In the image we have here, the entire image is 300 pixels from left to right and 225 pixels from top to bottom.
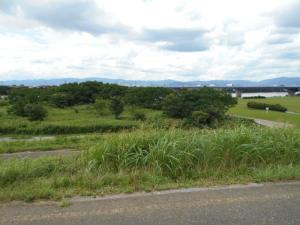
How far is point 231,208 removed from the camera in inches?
136

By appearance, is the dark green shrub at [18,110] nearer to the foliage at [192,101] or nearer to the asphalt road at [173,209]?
the foliage at [192,101]

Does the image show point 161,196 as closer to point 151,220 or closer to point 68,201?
point 151,220

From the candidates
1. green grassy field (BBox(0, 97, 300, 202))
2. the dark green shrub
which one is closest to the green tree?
the dark green shrub

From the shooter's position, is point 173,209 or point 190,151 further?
point 190,151

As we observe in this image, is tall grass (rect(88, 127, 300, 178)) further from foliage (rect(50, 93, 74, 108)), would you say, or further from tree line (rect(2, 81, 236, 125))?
foliage (rect(50, 93, 74, 108))

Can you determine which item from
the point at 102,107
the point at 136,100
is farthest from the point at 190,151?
the point at 136,100

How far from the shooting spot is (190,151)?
5.24 m

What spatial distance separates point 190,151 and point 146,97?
1406 inches

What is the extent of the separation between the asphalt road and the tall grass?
3.18 ft

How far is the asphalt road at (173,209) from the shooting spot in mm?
3166

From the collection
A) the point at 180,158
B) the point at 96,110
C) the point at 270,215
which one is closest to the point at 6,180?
the point at 180,158

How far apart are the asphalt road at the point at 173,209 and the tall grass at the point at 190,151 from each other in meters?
0.97

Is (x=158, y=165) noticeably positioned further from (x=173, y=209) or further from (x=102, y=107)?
(x=102, y=107)

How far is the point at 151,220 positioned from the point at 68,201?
1082 millimetres
